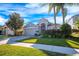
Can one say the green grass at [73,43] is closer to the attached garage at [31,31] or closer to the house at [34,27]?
the house at [34,27]

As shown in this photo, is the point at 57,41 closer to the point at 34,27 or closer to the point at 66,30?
the point at 66,30

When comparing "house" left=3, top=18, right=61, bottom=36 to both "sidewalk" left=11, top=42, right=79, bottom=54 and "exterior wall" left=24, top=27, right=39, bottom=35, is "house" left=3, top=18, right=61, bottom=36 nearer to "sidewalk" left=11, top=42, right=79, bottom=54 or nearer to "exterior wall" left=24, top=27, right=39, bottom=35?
"exterior wall" left=24, top=27, right=39, bottom=35

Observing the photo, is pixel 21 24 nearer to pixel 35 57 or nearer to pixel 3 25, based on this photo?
pixel 3 25

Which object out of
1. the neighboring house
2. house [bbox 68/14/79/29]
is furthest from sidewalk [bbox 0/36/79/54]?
house [bbox 68/14/79/29]

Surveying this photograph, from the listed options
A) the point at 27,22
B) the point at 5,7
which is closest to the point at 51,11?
the point at 27,22

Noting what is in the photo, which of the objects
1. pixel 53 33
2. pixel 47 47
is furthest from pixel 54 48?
pixel 53 33
